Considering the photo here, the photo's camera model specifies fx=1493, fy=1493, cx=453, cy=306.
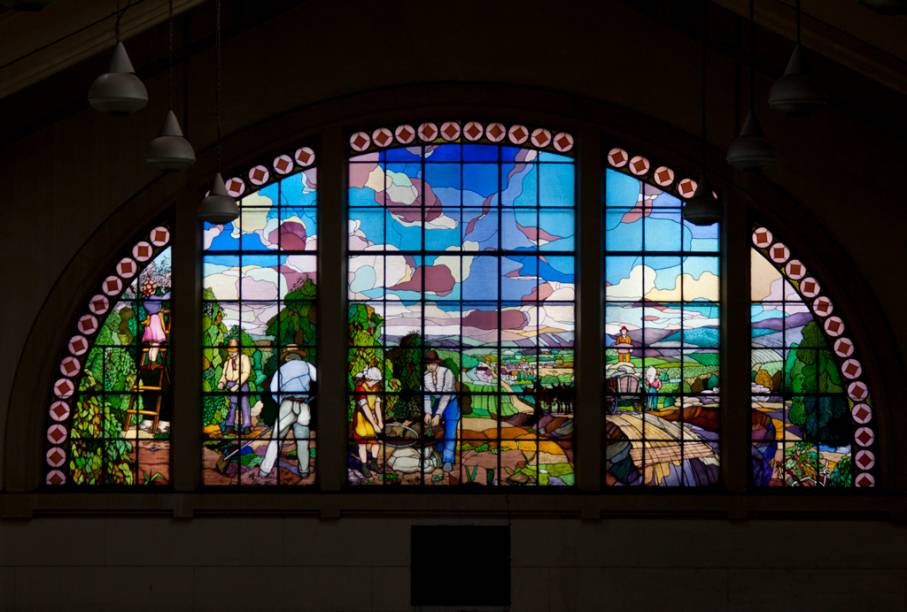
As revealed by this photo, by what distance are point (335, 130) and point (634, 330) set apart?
3.06m

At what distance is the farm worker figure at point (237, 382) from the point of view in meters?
12.8

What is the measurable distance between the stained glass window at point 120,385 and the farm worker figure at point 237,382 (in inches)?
19.3

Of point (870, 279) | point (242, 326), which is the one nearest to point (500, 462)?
point (242, 326)

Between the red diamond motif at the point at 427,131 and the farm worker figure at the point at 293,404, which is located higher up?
the red diamond motif at the point at 427,131

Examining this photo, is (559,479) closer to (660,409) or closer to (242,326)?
(660,409)

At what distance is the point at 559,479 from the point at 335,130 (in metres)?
3.52
